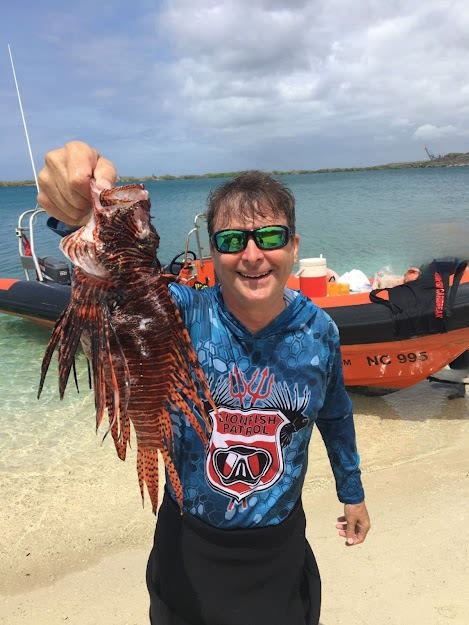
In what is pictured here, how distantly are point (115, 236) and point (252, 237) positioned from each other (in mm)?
441

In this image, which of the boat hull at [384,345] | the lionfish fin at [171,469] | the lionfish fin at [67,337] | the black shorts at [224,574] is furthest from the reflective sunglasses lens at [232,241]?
the boat hull at [384,345]

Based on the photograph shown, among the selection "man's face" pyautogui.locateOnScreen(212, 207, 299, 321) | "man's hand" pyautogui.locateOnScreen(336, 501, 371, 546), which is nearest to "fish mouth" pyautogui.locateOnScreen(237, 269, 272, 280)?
"man's face" pyautogui.locateOnScreen(212, 207, 299, 321)

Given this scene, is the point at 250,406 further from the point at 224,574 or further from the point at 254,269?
the point at 224,574

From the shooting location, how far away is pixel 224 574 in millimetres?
1761

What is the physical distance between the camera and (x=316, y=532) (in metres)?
3.78

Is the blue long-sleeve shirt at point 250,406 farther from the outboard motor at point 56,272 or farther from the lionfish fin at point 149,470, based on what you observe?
the outboard motor at point 56,272

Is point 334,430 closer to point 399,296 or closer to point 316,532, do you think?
point 316,532

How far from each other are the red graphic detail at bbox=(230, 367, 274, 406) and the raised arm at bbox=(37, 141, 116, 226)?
0.70 meters

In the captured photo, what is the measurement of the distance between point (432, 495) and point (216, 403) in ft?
10.3

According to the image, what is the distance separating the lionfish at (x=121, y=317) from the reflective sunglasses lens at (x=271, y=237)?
1.02 ft

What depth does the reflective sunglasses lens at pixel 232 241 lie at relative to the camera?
155 cm

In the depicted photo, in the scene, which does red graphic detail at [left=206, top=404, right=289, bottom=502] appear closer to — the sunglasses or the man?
the man

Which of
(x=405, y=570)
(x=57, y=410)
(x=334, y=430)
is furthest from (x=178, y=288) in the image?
(x=57, y=410)

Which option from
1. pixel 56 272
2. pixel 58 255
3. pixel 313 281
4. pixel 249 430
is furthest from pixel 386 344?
pixel 58 255
